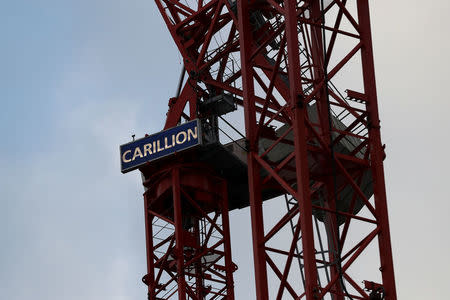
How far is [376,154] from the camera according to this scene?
50750 mm

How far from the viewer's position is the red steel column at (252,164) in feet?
161

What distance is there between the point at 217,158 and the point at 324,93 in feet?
30.7

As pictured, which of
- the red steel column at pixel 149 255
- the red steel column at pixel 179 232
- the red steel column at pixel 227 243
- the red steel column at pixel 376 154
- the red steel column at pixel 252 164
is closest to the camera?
the red steel column at pixel 376 154

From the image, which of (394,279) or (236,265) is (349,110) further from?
(236,265)

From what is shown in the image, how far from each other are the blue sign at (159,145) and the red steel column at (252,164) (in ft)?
24.3

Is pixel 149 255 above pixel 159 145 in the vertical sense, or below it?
below

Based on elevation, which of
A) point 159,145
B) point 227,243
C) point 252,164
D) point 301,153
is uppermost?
point 159,145

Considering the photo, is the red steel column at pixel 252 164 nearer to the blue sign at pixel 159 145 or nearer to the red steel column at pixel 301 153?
the red steel column at pixel 301 153

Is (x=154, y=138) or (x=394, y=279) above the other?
(x=154, y=138)

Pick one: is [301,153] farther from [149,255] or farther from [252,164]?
[149,255]

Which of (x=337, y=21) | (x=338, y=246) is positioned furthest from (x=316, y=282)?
(x=337, y=21)

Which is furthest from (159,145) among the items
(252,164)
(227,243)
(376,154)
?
(376,154)

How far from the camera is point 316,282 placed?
4606 cm

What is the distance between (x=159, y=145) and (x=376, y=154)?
12.6m
